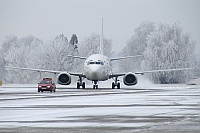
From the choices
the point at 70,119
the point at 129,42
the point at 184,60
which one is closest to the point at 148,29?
the point at 129,42

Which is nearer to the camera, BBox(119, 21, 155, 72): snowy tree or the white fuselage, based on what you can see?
the white fuselage

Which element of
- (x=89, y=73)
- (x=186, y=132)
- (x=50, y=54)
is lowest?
(x=186, y=132)

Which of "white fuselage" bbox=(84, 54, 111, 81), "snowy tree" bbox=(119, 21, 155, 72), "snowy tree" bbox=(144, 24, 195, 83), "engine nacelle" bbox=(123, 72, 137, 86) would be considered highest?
"snowy tree" bbox=(119, 21, 155, 72)

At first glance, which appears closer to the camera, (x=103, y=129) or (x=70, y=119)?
(x=103, y=129)

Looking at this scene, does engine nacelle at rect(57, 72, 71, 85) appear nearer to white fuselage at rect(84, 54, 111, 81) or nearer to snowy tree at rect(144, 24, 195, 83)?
white fuselage at rect(84, 54, 111, 81)

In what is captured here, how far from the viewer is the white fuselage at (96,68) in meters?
70.0

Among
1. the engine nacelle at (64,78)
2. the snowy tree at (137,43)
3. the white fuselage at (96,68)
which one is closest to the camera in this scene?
the white fuselage at (96,68)

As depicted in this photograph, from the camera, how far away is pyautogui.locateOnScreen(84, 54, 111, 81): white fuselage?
230 ft

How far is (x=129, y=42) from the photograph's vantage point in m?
166

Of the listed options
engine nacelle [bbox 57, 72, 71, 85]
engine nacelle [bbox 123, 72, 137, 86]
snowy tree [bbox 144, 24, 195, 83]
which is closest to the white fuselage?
engine nacelle [bbox 57, 72, 71, 85]

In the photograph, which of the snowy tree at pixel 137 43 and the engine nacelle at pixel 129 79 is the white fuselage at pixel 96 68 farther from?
the snowy tree at pixel 137 43

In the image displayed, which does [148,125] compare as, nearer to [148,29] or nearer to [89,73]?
[89,73]

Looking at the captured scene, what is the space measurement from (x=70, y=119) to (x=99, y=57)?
50972 millimetres

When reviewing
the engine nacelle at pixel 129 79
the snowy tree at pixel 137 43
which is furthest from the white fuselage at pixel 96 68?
the snowy tree at pixel 137 43
